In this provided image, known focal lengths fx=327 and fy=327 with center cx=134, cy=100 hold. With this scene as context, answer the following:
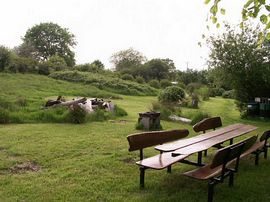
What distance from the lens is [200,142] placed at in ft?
19.0

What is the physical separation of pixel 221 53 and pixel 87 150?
33.5 feet

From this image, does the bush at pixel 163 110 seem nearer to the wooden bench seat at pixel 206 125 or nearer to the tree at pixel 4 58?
the wooden bench seat at pixel 206 125

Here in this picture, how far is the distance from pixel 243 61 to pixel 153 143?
10857 mm

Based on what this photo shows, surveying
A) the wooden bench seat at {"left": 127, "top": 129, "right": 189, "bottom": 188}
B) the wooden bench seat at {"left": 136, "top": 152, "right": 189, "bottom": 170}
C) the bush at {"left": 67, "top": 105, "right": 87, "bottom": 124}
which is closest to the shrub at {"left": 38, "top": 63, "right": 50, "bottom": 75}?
the bush at {"left": 67, "top": 105, "right": 87, "bottom": 124}

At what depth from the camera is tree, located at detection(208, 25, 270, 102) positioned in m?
15.0

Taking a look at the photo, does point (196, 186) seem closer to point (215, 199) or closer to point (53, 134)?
point (215, 199)

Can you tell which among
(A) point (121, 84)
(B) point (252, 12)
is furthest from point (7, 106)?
(A) point (121, 84)

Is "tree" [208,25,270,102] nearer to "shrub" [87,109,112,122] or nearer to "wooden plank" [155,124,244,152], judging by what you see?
"shrub" [87,109,112,122]

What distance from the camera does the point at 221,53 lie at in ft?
50.8

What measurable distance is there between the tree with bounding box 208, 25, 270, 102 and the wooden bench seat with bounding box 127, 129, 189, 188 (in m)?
10.0

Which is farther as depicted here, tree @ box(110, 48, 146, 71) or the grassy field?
tree @ box(110, 48, 146, 71)

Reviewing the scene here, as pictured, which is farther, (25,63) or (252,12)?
(25,63)

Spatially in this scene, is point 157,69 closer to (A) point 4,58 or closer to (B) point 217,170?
(A) point 4,58

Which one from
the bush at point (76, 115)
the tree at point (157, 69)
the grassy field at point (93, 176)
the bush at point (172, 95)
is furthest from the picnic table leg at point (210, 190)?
the tree at point (157, 69)
